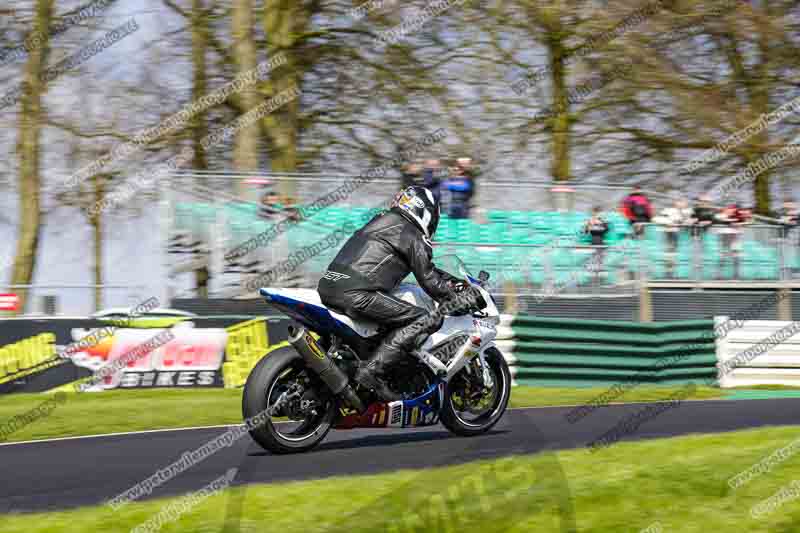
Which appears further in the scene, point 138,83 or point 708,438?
point 138,83

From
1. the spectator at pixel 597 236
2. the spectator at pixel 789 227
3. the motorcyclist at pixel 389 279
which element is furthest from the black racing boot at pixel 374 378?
the spectator at pixel 789 227

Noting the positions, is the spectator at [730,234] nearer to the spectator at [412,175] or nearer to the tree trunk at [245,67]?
the spectator at [412,175]

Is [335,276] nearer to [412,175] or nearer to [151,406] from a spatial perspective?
[151,406]

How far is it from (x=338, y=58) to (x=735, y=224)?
27.8 ft

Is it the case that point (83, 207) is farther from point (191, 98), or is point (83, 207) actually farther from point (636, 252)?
point (636, 252)

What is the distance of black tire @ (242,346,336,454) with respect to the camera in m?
7.15

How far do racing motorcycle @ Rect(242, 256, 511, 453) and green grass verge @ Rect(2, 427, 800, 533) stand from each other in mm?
1031

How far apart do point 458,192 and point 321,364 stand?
9.46m

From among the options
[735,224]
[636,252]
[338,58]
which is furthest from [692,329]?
[338,58]

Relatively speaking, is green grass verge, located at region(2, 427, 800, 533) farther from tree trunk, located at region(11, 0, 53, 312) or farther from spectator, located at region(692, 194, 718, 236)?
tree trunk, located at region(11, 0, 53, 312)

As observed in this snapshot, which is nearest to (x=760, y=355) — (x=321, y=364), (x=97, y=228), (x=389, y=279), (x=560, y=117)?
(x=560, y=117)

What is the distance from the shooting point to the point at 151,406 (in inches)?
480

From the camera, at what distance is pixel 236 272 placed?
16.0 meters

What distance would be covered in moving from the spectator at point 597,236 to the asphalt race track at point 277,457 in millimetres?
5911
